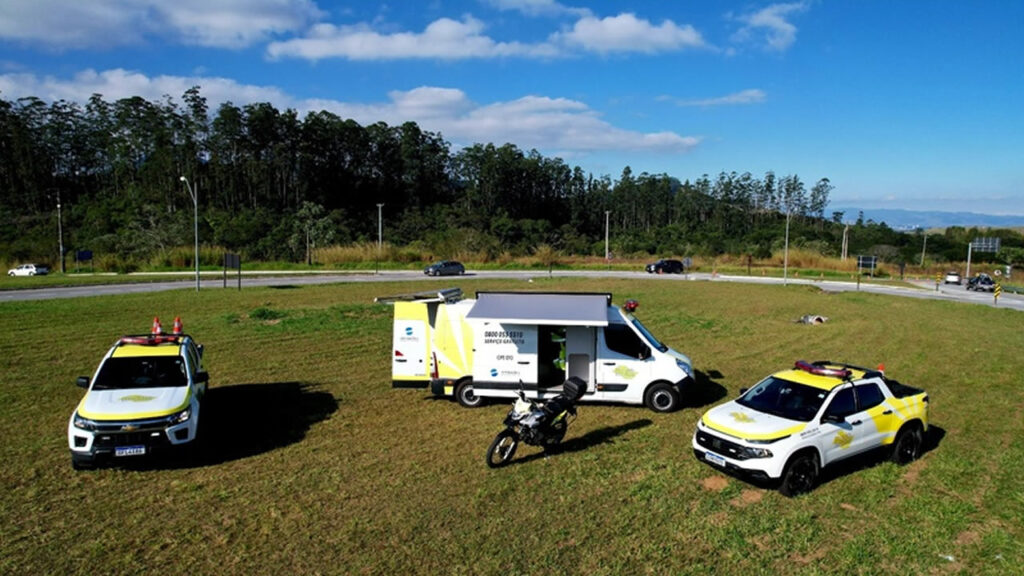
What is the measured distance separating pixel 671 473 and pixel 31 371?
53.9 feet

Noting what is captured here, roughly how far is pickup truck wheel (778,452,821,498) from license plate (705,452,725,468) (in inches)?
31.8

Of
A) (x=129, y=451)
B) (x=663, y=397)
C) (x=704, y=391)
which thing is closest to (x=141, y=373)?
(x=129, y=451)

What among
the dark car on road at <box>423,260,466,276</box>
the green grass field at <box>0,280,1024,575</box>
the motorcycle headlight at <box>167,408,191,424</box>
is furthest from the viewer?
the dark car on road at <box>423,260,466,276</box>

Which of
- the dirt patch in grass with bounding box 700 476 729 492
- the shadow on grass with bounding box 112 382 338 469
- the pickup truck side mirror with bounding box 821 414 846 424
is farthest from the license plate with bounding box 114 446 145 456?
the pickup truck side mirror with bounding box 821 414 846 424

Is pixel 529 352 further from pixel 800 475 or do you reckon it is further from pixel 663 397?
pixel 800 475

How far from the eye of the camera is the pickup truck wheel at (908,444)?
9891mm

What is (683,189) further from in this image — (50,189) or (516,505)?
(516,505)

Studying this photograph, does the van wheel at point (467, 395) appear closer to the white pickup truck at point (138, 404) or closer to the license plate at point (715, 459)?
the white pickup truck at point (138, 404)

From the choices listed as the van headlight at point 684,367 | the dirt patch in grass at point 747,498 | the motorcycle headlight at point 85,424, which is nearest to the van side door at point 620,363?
the van headlight at point 684,367

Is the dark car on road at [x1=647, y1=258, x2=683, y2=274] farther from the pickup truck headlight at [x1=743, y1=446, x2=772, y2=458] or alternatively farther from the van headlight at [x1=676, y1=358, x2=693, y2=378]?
the pickup truck headlight at [x1=743, y1=446, x2=772, y2=458]

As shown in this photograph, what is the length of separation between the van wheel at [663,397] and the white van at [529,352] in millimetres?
20

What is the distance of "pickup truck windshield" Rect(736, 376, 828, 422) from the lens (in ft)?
30.5

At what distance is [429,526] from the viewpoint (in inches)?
307

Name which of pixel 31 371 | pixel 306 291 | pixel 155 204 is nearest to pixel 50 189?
pixel 155 204
